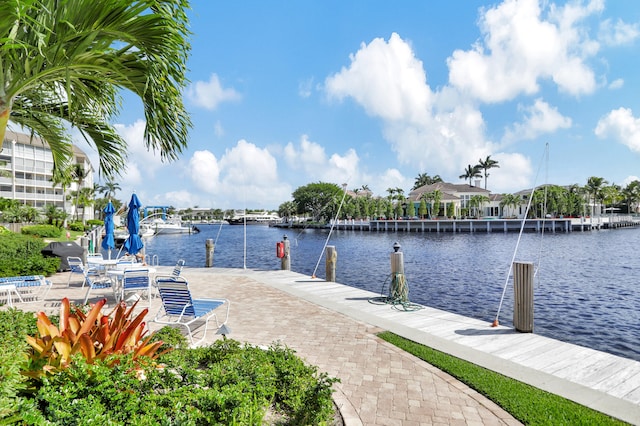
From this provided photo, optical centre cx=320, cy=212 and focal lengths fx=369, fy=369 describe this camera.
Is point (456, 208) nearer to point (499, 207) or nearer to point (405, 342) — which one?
point (499, 207)

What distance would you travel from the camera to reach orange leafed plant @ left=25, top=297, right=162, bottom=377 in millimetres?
3434

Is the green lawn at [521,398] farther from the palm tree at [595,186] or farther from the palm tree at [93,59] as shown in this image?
the palm tree at [595,186]

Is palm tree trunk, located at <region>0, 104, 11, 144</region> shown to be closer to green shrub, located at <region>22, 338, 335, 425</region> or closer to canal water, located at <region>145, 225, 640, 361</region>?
green shrub, located at <region>22, 338, 335, 425</region>

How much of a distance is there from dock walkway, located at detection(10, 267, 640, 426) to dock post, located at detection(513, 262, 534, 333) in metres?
0.26

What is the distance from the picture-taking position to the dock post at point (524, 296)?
6777mm

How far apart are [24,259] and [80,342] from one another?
40.0ft

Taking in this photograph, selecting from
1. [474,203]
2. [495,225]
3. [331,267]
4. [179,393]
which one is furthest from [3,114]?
[474,203]

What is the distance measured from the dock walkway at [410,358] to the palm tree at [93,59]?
3.72 meters

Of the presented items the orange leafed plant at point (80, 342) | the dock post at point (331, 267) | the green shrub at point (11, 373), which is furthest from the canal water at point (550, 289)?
the green shrub at point (11, 373)

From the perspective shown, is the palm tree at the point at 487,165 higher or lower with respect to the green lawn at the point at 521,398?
higher

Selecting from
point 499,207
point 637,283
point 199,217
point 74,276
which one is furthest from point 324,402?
point 199,217

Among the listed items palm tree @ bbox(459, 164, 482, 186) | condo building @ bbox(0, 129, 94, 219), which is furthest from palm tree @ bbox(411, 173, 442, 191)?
condo building @ bbox(0, 129, 94, 219)

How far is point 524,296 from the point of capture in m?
6.81

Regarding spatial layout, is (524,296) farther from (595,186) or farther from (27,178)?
(595,186)
